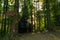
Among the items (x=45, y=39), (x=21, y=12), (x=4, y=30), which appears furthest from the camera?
(x=21, y=12)

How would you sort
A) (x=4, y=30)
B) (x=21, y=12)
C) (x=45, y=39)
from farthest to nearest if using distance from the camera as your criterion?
(x=21, y=12)
(x=4, y=30)
(x=45, y=39)

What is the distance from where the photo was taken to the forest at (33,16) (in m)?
9.82

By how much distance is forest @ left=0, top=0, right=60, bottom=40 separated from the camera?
982 cm

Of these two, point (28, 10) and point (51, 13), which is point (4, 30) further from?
point (51, 13)

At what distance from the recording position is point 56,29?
396 inches

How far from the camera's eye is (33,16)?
10727 mm

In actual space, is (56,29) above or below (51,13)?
below

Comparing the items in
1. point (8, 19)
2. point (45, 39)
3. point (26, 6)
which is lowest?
point (45, 39)

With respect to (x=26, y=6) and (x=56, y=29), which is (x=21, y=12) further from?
(x=56, y=29)

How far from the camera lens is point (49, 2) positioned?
10453 mm

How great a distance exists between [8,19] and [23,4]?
1419 millimetres

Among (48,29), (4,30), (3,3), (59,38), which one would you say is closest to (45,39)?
(59,38)

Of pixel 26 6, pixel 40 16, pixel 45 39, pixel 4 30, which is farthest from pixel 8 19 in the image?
pixel 45 39

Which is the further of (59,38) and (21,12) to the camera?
(21,12)
